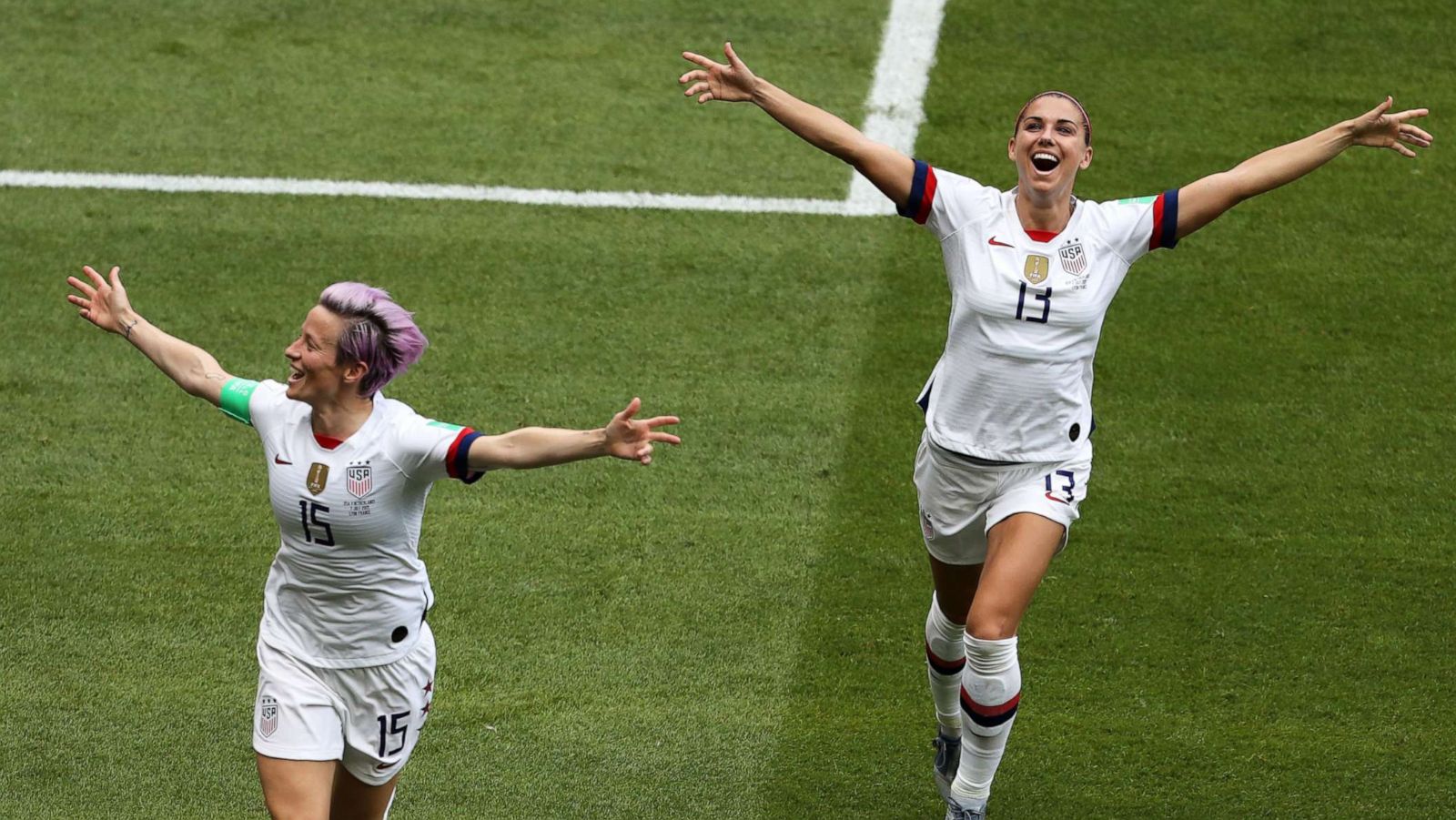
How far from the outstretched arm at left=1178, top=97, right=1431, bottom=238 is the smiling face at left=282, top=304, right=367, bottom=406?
280 centimetres

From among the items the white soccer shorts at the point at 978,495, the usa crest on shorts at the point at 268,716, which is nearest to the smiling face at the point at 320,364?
the usa crest on shorts at the point at 268,716

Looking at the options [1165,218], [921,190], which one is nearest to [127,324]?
[921,190]

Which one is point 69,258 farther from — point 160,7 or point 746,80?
point 746,80

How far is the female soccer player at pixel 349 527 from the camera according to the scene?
4.95 metres

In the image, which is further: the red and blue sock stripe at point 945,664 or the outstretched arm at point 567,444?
the red and blue sock stripe at point 945,664

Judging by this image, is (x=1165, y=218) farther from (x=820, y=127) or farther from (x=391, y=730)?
(x=391, y=730)

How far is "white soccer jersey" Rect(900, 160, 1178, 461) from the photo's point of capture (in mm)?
5781

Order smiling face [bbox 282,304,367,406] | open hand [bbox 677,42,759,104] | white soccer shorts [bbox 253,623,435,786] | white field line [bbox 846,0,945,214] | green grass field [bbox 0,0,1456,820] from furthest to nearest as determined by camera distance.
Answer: white field line [bbox 846,0,945,214] → green grass field [bbox 0,0,1456,820] → open hand [bbox 677,42,759,104] → white soccer shorts [bbox 253,623,435,786] → smiling face [bbox 282,304,367,406]

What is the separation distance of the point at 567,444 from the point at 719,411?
3598mm

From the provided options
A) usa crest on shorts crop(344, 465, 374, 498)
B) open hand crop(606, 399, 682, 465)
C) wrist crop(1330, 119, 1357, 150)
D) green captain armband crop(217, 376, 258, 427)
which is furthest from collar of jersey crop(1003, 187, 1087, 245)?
green captain armband crop(217, 376, 258, 427)

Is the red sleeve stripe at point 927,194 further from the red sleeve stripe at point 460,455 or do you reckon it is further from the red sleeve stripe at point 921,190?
the red sleeve stripe at point 460,455

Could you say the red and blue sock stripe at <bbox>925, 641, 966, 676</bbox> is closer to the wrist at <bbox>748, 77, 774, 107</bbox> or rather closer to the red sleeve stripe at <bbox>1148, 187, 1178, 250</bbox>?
the red sleeve stripe at <bbox>1148, 187, 1178, 250</bbox>

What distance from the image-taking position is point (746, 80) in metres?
6.00

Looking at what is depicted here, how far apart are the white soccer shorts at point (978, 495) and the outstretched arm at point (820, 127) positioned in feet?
2.95
